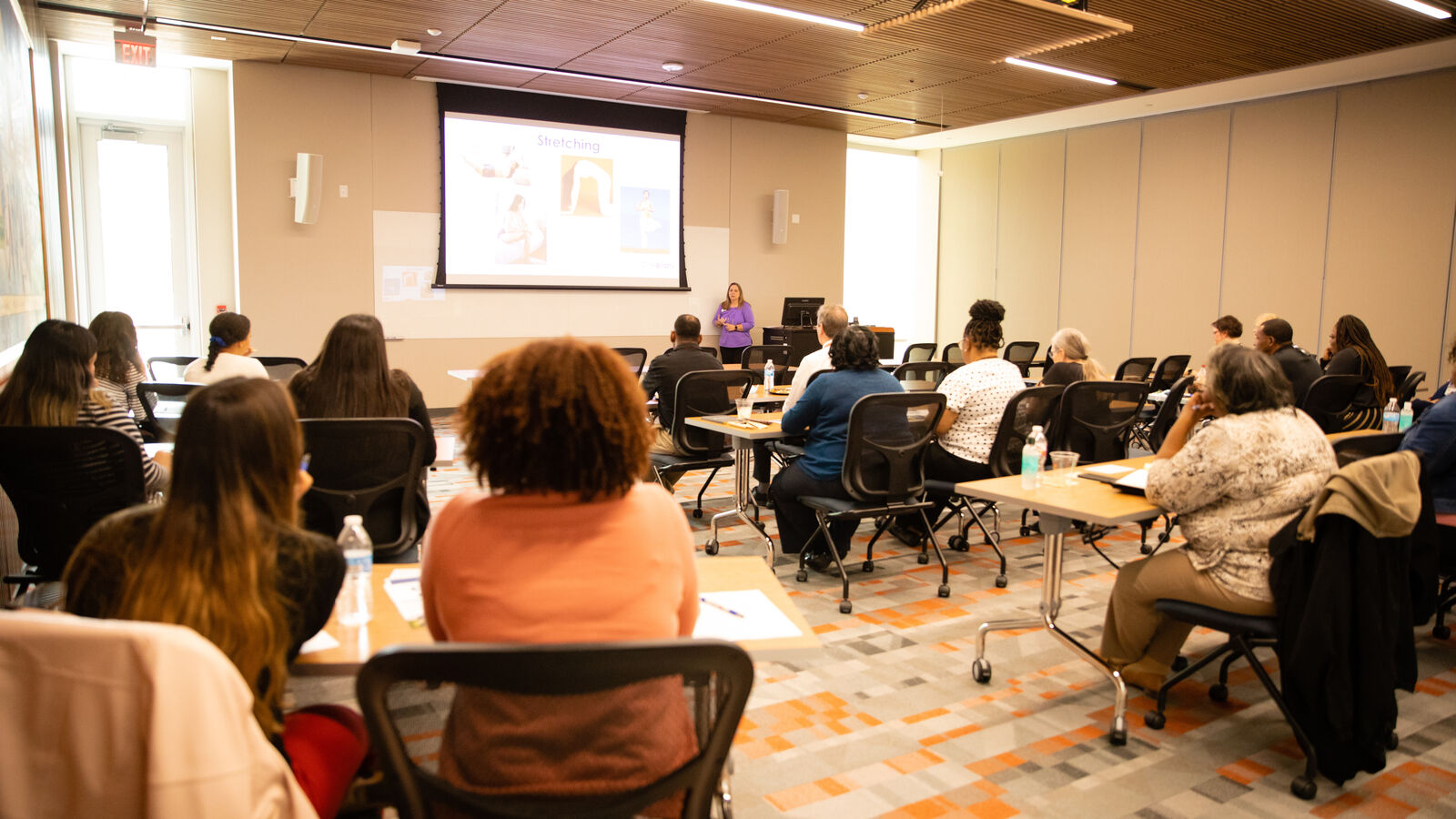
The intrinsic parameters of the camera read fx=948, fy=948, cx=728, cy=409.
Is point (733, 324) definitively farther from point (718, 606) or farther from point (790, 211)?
point (718, 606)

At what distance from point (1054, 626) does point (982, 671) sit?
1.06 feet

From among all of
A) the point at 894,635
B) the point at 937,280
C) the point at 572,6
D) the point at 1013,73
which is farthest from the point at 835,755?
the point at 937,280

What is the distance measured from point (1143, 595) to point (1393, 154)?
9.04 m

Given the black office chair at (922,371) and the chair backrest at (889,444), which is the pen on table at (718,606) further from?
the black office chair at (922,371)

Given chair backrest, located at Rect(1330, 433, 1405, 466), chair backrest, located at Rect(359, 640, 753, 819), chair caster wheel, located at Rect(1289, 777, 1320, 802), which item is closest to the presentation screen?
chair backrest, located at Rect(1330, 433, 1405, 466)

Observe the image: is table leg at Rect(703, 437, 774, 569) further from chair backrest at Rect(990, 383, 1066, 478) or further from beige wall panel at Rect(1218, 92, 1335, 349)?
beige wall panel at Rect(1218, 92, 1335, 349)

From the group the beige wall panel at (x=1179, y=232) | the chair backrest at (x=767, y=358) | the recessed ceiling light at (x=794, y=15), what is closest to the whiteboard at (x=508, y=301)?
the chair backrest at (x=767, y=358)

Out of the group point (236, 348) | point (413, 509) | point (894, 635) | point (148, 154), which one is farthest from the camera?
point (148, 154)

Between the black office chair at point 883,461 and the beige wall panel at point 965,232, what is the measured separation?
33.4 feet

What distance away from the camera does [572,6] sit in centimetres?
725

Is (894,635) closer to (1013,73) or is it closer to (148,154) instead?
(1013,73)

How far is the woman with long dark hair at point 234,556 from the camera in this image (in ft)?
4.90

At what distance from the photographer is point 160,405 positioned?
182 inches

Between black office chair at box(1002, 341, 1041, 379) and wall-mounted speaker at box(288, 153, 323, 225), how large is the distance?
7442 mm
